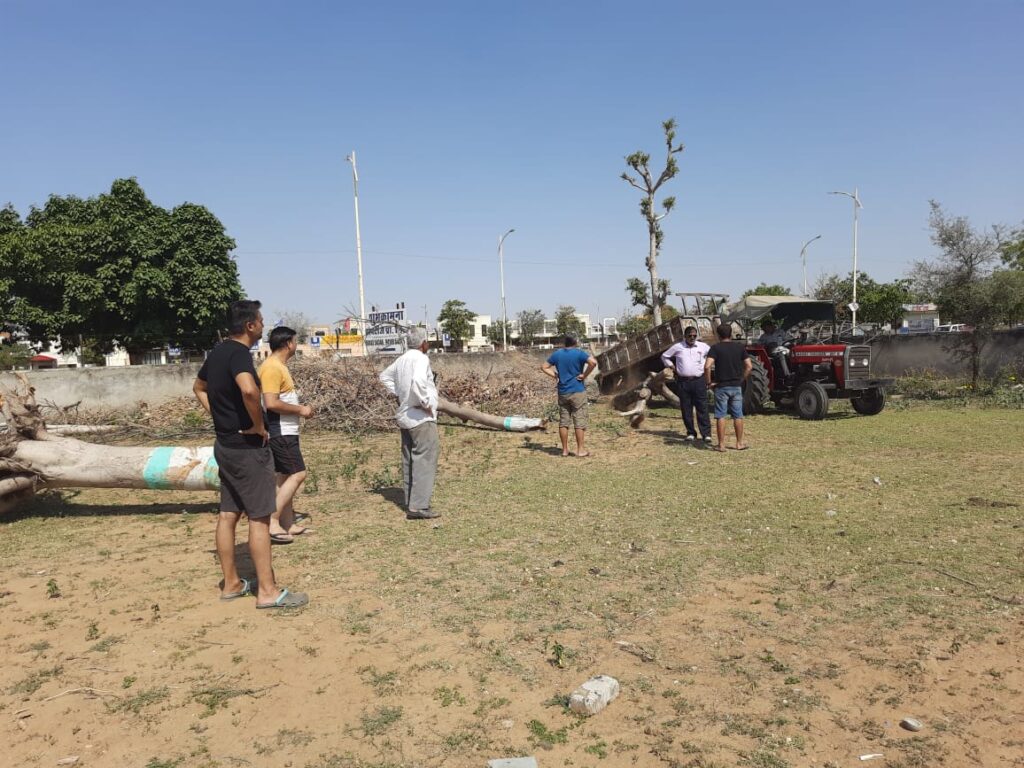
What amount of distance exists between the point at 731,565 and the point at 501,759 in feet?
8.77

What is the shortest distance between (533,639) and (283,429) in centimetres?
292

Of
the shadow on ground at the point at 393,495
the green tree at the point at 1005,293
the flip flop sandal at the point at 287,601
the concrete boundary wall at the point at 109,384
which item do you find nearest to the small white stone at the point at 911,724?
the flip flop sandal at the point at 287,601

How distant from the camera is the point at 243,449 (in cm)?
424

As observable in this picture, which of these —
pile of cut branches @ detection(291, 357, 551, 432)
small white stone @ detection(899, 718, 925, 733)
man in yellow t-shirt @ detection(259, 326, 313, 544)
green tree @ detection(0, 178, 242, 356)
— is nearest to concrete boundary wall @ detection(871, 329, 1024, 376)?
pile of cut branches @ detection(291, 357, 551, 432)

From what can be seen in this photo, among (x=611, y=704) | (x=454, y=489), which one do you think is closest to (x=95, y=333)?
(x=454, y=489)

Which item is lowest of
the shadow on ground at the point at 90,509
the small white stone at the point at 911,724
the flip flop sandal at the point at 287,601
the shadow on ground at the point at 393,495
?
the small white stone at the point at 911,724

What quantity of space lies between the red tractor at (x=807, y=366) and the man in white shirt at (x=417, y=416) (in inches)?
320

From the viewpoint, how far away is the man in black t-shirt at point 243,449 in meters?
4.16

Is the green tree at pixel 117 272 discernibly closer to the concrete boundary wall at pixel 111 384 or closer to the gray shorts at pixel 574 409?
the concrete boundary wall at pixel 111 384

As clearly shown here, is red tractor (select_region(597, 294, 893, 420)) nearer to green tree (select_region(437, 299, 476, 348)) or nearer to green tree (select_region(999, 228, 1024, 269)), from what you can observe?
green tree (select_region(999, 228, 1024, 269))

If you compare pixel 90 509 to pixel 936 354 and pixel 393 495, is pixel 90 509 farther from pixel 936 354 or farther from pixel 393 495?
pixel 936 354

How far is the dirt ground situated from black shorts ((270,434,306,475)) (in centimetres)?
64

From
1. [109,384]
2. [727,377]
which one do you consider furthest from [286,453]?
[109,384]

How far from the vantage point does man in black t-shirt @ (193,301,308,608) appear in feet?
13.6
